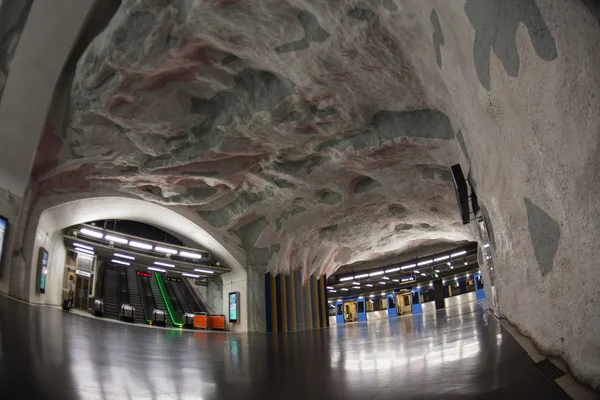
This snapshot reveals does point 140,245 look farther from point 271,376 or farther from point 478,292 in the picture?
point 478,292

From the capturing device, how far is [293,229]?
1355cm

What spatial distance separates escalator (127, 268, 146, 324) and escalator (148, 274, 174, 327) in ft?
2.74

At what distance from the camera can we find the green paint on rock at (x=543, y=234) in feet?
8.43

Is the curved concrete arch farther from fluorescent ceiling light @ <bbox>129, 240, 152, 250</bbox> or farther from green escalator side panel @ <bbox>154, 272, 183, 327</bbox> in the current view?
green escalator side panel @ <bbox>154, 272, 183, 327</bbox>

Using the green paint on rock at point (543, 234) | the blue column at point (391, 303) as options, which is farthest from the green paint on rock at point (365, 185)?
the blue column at point (391, 303)

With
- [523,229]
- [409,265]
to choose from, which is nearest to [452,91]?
[523,229]

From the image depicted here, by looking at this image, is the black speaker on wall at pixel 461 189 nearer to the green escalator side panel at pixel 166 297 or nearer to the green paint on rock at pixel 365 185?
the green paint on rock at pixel 365 185

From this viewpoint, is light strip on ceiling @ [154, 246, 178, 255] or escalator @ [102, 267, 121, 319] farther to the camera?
escalator @ [102, 267, 121, 319]

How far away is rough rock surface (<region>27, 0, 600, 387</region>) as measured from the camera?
2158mm

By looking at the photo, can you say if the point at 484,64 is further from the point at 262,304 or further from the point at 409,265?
the point at 409,265

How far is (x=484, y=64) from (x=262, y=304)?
12.6 m

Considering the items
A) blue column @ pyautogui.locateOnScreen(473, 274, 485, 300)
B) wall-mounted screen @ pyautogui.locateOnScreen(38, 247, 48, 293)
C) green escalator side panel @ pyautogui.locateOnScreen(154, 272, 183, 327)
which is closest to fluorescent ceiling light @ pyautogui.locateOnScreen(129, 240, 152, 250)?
wall-mounted screen @ pyautogui.locateOnScreen(38, 247, 48, 293)

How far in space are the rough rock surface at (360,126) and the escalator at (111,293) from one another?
909cm

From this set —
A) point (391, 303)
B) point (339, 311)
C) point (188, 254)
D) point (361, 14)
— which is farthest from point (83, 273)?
point (339, 311)
